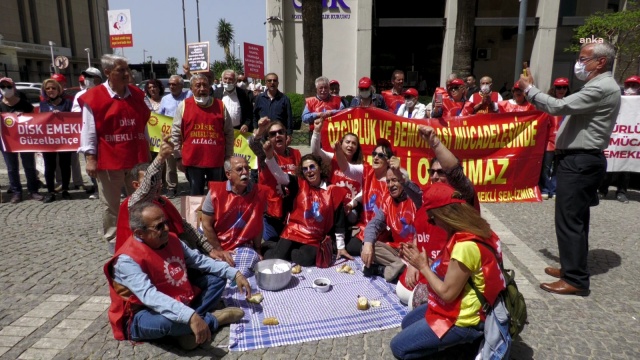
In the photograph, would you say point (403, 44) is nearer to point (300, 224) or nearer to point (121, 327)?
point (300, 224)

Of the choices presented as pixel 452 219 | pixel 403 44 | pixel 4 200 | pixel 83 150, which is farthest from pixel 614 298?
pixel 403 44

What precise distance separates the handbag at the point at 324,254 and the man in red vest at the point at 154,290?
1.43 meters

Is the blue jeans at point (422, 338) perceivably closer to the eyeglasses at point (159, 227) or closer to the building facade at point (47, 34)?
the eyeglasses at point (159, 227)

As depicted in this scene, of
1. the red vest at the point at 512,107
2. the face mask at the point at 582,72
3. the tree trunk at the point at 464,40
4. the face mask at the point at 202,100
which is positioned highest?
the tree trunk at the point at 464,40

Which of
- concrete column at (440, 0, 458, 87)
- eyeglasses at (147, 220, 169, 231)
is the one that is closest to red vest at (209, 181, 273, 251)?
eyeglasses at (147, 220, 169, 231)

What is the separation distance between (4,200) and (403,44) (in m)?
18.2

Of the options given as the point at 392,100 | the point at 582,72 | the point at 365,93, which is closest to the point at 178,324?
the point at 582,72

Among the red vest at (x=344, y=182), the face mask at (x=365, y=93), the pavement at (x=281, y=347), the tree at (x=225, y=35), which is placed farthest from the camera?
the tree at (x=225, y=35)

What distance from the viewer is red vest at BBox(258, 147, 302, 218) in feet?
16.1

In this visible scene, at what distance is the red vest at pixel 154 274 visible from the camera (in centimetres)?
293

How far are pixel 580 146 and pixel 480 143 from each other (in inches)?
121

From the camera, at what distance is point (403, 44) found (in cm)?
2139

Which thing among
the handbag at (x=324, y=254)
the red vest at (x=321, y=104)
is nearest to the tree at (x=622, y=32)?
the red vest at (x=321, y=104)

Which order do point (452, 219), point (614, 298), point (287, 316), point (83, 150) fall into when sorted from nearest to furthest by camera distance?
point (452, 219) → point (287, 316) → point (614, 298) → point (83, 150)
